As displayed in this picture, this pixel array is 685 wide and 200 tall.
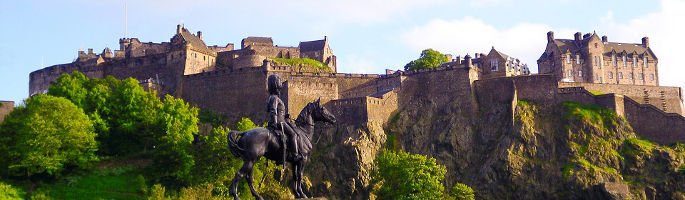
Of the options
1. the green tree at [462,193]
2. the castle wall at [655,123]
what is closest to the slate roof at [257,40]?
the green tree at [462,193]

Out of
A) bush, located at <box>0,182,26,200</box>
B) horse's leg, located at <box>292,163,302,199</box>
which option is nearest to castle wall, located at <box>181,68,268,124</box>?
bush, located at <box>0,182,26,200</box>

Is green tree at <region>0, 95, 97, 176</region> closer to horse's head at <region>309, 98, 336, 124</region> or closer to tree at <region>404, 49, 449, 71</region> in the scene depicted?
tree at <region>404, 49, 449, 71</region>

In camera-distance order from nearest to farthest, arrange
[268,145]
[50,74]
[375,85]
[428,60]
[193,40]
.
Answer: [268,145], [375,85], [193,40], [428,60], [50,74]

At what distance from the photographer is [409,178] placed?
235 ft

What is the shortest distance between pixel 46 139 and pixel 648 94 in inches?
2321

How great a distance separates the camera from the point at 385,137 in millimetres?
85812

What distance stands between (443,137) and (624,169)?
665 inches

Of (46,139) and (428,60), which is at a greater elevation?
(428,60)

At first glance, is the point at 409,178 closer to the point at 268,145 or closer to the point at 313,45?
the point at 313,45

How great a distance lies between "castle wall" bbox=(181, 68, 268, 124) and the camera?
3506 inches

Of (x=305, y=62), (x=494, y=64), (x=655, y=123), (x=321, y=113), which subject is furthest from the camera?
(x=305, y=62)

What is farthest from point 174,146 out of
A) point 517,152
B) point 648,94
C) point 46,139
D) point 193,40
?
point 648,94

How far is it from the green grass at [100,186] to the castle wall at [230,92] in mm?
17870

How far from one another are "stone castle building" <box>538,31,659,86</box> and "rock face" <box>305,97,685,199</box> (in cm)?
1442
